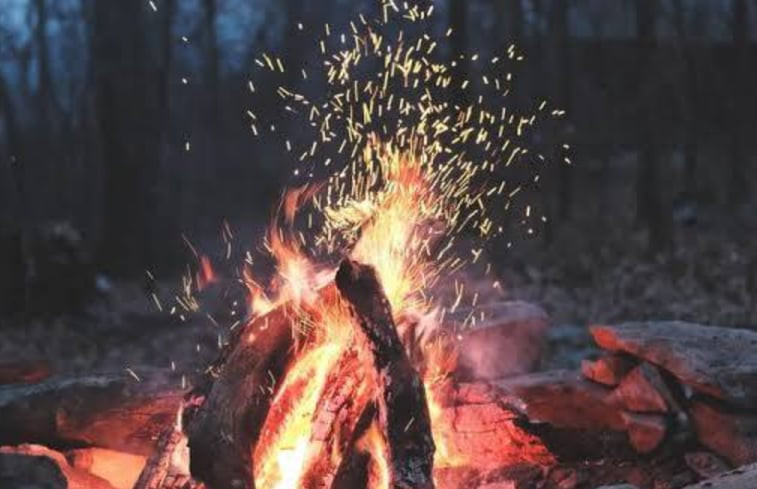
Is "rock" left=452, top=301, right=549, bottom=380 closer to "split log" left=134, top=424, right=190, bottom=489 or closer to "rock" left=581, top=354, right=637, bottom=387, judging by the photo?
"rock" left=581, top=354, right=637, bottom=387

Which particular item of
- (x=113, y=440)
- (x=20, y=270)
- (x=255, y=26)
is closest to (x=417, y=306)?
(x=113, y=440)

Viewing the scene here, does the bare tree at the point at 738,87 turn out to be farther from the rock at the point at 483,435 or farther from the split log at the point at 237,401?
the split log at the point at 237,401

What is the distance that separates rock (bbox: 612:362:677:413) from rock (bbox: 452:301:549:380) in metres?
1.23

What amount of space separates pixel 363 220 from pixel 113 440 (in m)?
1.97

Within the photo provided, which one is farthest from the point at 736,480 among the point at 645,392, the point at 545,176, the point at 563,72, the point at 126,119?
the point at 563,72

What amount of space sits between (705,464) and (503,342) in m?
1.93

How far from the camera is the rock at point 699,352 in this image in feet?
15.5

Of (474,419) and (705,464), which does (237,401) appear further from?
(705,464)

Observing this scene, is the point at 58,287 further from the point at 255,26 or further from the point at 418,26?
the point at 255,26

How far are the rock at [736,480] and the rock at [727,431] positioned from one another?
0.73 meters

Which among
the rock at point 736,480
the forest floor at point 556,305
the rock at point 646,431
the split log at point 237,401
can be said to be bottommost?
the forest floor at point 556,305

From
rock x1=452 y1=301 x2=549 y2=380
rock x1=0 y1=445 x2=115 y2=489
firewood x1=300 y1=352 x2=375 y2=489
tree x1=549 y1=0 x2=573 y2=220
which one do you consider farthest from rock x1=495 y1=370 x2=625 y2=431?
tree x1=549 y1=0 x2=573 y2=220

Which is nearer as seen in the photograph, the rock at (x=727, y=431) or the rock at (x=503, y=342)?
the rock at (x=727, y=431)

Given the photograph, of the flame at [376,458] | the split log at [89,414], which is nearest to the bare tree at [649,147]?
the split log at [89,414]
